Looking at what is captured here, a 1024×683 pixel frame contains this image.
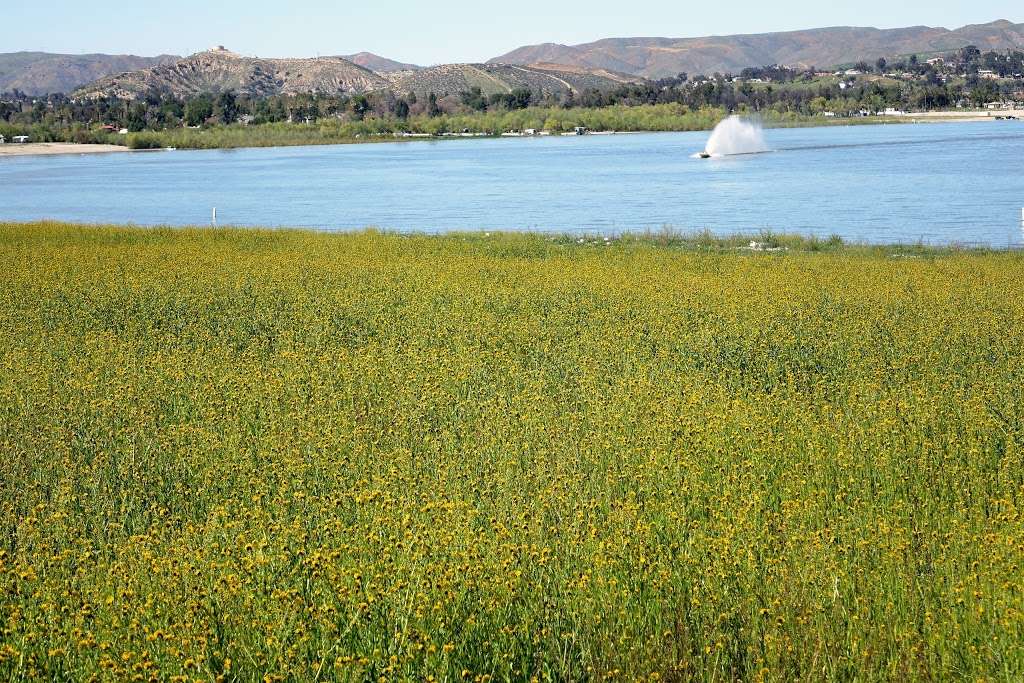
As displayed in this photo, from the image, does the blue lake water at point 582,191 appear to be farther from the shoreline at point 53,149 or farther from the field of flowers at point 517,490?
the shoreline at point 53,149

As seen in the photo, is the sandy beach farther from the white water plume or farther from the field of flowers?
the field of flowers

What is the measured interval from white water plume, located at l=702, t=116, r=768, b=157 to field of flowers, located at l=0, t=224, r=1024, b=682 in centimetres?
10627

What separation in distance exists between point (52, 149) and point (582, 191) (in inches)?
4754

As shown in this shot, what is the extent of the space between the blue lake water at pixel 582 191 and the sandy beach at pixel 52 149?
93.3ft

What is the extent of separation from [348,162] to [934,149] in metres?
56.4

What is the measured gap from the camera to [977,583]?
777 centimetres

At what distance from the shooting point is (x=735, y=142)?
5079 inches

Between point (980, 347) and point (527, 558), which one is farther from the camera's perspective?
point (980, 347)

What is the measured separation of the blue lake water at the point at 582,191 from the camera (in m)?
50.8

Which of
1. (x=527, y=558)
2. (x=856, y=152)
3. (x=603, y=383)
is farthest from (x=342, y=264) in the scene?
(x=856, y=152)

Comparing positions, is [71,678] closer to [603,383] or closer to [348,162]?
[603,383]

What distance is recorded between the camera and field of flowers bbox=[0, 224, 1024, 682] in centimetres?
695

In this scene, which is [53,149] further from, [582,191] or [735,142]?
[582,191]

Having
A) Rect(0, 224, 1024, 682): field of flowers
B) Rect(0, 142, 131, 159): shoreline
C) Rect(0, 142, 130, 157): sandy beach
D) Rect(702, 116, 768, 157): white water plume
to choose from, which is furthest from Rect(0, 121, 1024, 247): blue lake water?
Rect(0, 142, 130, 157): sandy beach
